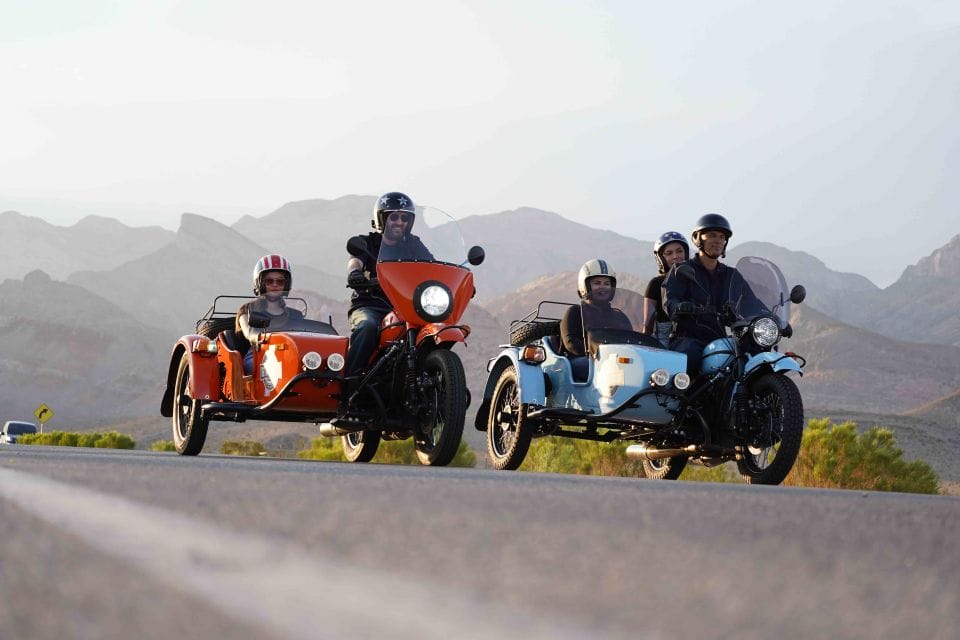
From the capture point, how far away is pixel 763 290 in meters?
11.9

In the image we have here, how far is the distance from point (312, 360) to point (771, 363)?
3.68 metres

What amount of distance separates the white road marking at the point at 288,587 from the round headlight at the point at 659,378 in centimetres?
785

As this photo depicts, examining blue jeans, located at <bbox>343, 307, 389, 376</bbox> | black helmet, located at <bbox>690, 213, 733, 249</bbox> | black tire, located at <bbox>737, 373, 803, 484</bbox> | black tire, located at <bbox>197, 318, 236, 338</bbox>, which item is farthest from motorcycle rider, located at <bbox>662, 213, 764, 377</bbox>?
black tire, located at <bbox>197, 318, 236, 338</bbox>

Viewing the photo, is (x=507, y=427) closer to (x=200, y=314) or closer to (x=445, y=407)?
(x=445, y=407)

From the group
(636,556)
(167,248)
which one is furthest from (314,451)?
(167,248)

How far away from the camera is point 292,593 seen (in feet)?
6.48

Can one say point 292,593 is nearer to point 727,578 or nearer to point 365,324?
point 727,578

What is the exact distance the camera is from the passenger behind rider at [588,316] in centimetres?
1159

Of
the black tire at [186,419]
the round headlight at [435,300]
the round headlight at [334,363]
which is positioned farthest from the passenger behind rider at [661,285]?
the black tire at [186,419]

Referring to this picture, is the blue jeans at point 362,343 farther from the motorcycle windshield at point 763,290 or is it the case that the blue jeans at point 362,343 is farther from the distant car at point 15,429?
the distant car at point 15,429

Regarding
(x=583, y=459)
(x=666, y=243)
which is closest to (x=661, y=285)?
(x=666, y=243)

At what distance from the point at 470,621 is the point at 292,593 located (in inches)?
13.9

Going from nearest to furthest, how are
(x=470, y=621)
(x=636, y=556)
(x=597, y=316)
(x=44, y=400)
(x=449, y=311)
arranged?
(x=470, y=621) → (x=636, y=556) → (x=449, y=311) → (x=597, y=316) → (x=44, y=400)

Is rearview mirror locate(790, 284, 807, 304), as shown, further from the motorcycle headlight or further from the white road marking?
the white road marking
